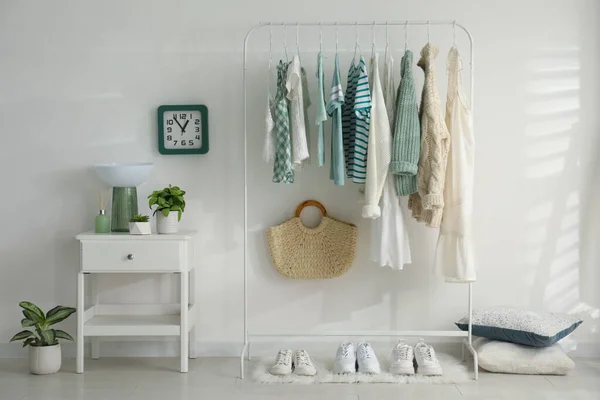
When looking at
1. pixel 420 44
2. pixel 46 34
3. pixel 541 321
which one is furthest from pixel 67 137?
pixel 541 321

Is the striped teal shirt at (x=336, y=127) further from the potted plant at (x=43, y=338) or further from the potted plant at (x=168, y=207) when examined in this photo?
the potted plant at (x=43, y=338)

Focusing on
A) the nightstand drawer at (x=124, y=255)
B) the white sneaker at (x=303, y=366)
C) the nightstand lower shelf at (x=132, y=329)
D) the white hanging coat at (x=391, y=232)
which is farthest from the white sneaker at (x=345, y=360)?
the nightstand drawer at (x=124, y=255)

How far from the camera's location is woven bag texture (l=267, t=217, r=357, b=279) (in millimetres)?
3980

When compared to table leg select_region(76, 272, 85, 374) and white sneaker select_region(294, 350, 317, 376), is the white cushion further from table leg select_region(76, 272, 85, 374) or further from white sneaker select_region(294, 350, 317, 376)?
table leg select_region(76, 272, 85, 374)

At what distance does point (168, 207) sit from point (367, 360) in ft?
Answer: 3.96

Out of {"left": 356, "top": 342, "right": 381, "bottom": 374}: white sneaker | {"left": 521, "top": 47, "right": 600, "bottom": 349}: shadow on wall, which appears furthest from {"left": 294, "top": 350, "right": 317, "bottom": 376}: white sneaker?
{"left": 521, "top": 47, "right": 600, "bottom": 349}: shadow on wall

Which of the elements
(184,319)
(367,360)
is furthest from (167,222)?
(367,360)

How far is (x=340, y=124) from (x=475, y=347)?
129 cm

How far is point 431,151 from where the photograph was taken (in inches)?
141

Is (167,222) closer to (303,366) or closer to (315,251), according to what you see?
(315,251)

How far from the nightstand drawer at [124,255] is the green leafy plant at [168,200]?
187 millimetres

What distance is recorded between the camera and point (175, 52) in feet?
13.3

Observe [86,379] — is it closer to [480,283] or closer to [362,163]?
[362,163]

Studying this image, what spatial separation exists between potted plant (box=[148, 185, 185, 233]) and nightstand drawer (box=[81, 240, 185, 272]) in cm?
14
